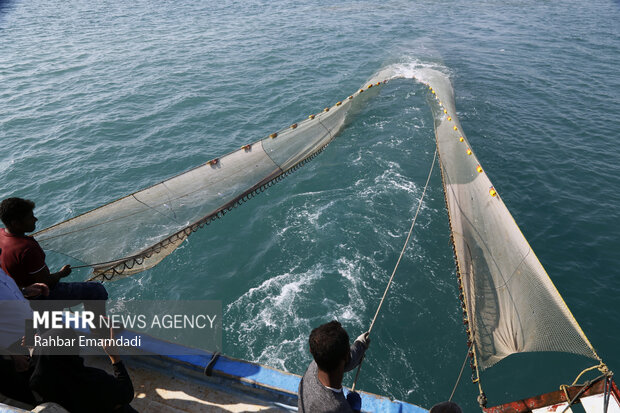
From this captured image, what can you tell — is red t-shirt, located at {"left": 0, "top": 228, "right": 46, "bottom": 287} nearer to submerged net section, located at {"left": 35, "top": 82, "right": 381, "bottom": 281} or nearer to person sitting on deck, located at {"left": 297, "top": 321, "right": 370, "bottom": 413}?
submerged net section, located at {"left": 35, "top": 82, "right": 381, "bottom": 281}

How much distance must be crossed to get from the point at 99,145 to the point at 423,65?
20.3 m

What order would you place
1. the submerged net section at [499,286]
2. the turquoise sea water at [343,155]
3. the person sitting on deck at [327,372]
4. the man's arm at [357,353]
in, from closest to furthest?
the person sitting on deck at [327,372]
the man's arm at [357,353]
the submerged net section at [499,286]
the turquoise sea water at [343,155]

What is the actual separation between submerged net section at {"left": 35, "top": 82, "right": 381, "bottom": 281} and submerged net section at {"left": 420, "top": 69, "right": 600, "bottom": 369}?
5.86m

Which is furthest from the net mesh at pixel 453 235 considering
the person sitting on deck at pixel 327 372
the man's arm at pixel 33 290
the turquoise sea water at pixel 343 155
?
the person sitting on deck at pixel 327 372

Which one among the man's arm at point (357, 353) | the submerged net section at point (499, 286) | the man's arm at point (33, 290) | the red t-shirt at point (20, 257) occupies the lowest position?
the submerged net section at point (499, 286)

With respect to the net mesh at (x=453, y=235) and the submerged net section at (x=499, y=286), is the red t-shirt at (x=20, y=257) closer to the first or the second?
the net mesh at (x=453, y=235)

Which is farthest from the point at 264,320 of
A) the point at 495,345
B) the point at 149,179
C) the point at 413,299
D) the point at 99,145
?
the point at 99,145

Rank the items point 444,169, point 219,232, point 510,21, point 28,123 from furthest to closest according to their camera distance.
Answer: point 510,21, point 28,123, point 219,232, point 444,169

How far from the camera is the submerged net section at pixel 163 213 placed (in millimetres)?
7957

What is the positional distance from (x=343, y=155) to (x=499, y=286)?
365 inches

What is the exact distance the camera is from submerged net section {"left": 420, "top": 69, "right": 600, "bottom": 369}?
5918mm

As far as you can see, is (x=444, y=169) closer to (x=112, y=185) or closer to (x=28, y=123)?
(x=112, y=185)

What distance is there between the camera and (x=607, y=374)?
4.03 meters

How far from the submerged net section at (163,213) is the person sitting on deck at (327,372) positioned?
6.46 m
